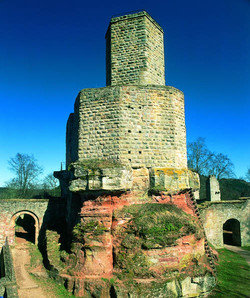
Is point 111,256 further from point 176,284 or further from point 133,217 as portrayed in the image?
point 176,284

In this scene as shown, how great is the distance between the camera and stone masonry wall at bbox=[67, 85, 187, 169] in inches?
418

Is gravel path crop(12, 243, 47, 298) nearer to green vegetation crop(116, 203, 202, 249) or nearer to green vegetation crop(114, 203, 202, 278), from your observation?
green vegetation crop(114, 203, 202, 278)

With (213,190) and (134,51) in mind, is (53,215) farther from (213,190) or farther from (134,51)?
(213,190)

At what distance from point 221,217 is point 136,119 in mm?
12176

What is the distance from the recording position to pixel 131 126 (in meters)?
10.8

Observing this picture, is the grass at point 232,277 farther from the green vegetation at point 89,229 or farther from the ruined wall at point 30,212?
the ruined wall at point 30,212

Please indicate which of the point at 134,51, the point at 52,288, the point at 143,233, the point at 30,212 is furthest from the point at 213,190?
the point at 52,288

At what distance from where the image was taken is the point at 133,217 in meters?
9.72

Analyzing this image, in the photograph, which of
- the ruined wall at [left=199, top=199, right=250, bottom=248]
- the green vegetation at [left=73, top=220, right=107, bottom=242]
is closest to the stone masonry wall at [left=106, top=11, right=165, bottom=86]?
the green vegetation at [left=73, top=220, right=107, bottom=242]

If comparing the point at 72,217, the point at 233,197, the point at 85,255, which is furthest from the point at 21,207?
the point at 233,197

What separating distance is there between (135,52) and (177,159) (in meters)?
5.87

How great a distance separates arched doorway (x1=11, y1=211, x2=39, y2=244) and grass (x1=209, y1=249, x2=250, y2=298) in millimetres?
10796

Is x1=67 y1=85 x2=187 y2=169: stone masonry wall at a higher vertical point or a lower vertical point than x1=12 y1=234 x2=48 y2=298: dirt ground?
Answer: higher

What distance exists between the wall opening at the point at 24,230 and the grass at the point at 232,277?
1156 cm
